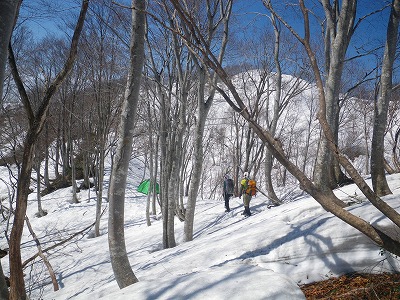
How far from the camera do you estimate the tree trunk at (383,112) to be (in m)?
4.99

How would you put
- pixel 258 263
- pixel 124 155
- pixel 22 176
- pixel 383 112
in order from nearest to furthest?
pixel 22 176, pixel 124 155, pixel 258 263, pixel 383 112

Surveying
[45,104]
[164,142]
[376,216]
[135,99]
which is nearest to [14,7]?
[45,104]

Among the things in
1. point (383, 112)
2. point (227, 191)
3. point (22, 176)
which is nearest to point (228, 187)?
point (227, 191)

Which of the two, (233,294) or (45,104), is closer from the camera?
(233,294)

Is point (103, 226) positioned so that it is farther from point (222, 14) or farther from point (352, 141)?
point (352, 141)

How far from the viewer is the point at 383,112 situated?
199 inches

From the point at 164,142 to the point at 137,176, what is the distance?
53.0 feet

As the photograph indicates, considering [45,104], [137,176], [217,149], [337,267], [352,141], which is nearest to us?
[45,104]

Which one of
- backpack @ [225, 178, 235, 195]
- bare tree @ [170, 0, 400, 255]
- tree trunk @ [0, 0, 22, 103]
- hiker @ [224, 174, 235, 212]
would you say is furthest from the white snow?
backpack @ [225, 178, 235, 195]

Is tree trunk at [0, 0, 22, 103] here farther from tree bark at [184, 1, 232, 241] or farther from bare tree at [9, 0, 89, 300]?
tree bark at [184, 1, 232, 241]

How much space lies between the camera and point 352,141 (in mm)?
29438

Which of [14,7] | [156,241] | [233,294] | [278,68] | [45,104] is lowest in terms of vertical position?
[156,241]

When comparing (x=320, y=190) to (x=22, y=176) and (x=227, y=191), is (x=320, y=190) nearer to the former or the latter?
(x=22, y=176)

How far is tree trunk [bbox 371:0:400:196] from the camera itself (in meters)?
4.99
